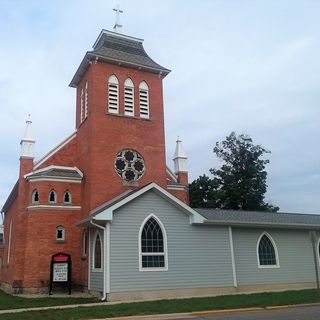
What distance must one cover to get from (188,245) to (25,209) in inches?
382

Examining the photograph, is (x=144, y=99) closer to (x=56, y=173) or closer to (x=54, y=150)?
(x=54, y=150)

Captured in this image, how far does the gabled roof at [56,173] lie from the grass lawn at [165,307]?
1079 centimetres

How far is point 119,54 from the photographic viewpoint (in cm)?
2802

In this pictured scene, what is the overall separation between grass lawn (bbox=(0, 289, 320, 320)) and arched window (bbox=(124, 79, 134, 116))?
13.3 metres

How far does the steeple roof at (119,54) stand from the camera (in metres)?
27.0

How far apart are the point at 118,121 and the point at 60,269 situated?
9270mm

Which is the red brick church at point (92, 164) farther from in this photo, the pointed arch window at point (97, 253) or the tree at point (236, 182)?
the tree at point (236, 182)

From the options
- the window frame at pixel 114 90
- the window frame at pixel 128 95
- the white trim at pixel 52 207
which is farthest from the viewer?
the window frame at pixel 128 95

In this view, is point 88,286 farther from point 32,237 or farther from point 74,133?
point 74,133

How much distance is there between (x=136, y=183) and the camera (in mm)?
25703

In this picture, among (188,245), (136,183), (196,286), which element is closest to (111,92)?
(136,183)

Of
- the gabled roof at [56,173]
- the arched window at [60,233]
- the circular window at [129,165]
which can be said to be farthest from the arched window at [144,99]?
the arched window at [60,233]

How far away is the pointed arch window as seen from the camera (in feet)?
66.7

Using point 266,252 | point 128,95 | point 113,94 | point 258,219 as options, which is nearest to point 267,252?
point 266,252
